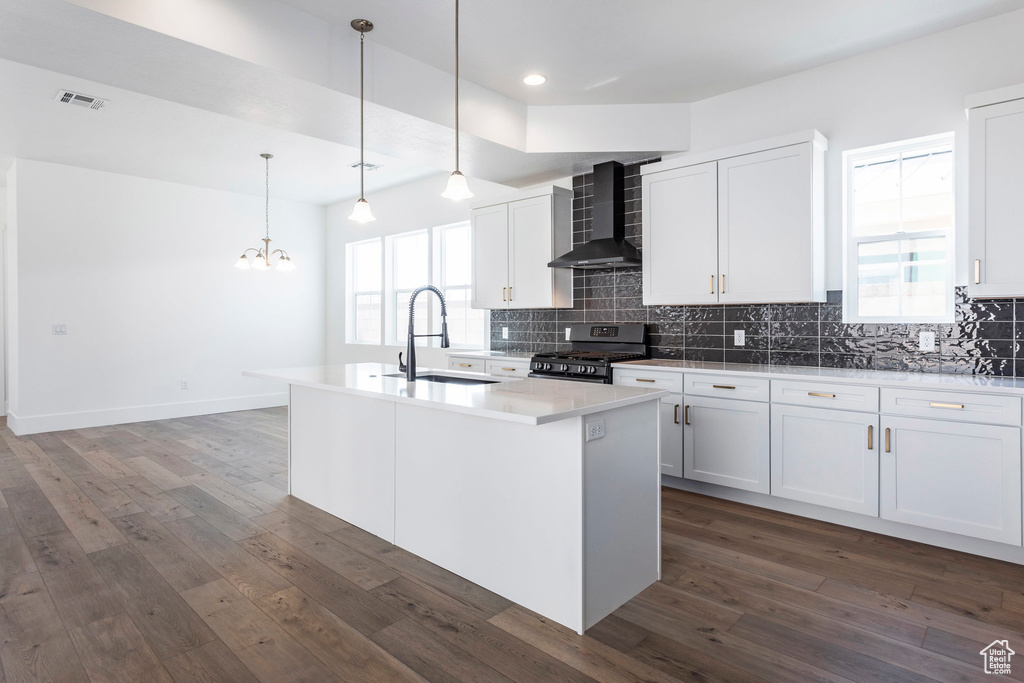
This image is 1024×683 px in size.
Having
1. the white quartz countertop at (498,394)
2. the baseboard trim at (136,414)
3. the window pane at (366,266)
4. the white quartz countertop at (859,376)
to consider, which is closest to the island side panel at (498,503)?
the white quartz countertop at (498,394)

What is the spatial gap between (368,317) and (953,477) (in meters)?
6.35

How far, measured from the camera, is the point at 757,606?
2232 millimetres

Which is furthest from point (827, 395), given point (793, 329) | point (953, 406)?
point (793, 329)

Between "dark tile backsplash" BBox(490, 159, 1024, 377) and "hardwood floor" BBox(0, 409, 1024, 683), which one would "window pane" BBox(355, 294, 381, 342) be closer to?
"dark tile backsplash" BBox(490, 159, 1024, 377)

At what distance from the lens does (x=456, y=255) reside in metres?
6.21

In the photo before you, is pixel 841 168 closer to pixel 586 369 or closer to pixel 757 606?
pixel 586 369

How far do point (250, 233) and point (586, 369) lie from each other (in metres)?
5.33

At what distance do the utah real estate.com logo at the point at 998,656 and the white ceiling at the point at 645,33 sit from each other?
116 inches

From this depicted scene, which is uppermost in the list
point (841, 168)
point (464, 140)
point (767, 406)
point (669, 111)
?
point (669, 111)

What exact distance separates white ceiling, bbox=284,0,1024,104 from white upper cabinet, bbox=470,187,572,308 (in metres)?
1.16

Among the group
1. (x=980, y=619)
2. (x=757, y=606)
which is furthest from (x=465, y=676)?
(x=980, y=619)

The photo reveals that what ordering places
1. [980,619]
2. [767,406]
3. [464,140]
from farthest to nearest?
[464,140] → [767,406] → [980,619]

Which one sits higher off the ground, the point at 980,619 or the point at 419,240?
the point at 419,240

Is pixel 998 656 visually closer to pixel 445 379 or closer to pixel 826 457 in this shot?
pixel 826 457
